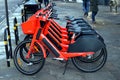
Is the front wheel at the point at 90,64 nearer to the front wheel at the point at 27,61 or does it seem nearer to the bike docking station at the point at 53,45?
the bike docking station at the point at 53,45

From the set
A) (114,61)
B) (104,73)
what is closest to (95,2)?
(114,61)

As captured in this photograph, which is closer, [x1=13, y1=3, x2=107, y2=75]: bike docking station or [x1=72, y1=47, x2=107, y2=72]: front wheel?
[x1=13, y1=3, x2=107, y2=75]: bike docking station

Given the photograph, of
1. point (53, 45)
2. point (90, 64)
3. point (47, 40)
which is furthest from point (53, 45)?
point (90, 64)

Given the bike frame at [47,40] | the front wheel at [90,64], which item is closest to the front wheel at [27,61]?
the bike frame at [47,40]

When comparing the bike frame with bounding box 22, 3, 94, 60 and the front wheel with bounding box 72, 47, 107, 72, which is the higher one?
the bike frame with bounding box 22, 3, 94, 60

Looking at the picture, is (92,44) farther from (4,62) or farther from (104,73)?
(4,62)

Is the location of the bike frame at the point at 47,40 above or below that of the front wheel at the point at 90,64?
above

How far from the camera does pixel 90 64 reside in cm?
820

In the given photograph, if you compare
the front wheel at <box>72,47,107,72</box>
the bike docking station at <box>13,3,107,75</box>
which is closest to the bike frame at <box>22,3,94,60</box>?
the bike docking station at <box>13,3,107,75</box>

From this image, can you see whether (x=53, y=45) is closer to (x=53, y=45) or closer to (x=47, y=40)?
(x=53, y=45)

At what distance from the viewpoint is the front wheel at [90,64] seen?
760cm

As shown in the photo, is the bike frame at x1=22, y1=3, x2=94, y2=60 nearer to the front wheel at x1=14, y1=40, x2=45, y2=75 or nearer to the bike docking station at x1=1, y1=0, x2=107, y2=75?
the bike docking station at x1=1, y1=0, x2=107, y2=75

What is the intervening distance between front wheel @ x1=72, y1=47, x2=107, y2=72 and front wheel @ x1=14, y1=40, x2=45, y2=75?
86 centimetres

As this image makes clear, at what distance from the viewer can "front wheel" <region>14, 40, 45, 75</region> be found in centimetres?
741
